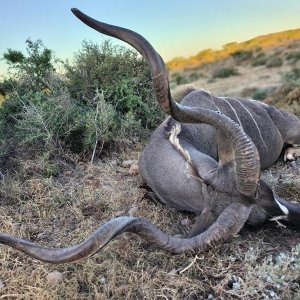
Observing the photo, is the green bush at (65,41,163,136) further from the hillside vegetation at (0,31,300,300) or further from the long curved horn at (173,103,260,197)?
the long curved horn at (173,103,260,197)

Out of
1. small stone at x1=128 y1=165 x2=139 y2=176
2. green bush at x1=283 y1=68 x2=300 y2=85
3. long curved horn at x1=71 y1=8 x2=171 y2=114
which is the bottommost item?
green bush at x1=283 y1=68 x2=300 y2=85

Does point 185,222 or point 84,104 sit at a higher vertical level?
point 84,104

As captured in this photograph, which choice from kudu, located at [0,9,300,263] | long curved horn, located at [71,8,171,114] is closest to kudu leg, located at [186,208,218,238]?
kudu, located at [0,9,300,263]

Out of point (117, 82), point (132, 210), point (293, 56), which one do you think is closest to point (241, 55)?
point (293, 56)

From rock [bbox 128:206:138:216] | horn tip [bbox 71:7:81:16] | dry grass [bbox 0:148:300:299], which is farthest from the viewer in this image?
rock [bbox 128:206:138:216]

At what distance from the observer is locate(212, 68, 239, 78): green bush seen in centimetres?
1476

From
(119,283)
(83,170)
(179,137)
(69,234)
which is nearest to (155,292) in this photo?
(119,283)

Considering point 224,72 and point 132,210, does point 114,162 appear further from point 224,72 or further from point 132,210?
point 224,72

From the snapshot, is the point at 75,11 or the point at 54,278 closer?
the point at 75,11

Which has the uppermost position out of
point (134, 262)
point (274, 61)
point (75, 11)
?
point (75, 11)

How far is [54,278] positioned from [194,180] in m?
1.40

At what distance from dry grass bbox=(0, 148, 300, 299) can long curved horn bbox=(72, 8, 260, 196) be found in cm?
59

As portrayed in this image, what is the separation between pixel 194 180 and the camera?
4.41 metres

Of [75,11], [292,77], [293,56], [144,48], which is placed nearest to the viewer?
[144,48]
